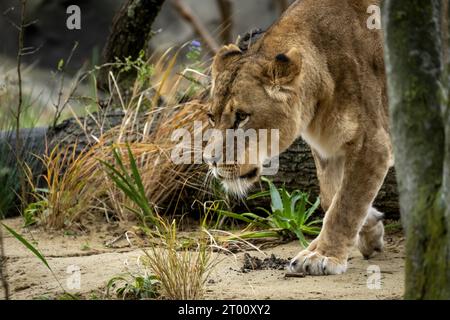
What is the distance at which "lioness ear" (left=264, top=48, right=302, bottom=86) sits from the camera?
440cm

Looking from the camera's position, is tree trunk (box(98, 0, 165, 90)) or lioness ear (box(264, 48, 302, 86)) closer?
lioness ear (box(264, 48, 302, 86))

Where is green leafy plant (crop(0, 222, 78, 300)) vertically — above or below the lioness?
below

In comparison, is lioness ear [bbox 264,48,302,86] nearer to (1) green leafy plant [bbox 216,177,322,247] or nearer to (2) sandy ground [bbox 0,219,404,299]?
(2) sandy ground [bbox 0,219,404,299]

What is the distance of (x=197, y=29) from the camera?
37.0 feet

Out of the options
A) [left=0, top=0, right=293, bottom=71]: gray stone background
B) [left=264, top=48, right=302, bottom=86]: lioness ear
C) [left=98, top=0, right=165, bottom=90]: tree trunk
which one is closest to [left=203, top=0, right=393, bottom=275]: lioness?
[left=264, top=48, right=302, bottom=86]: lioness ear

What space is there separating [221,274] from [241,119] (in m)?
0.88

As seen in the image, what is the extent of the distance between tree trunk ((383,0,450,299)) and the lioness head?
1.50 m

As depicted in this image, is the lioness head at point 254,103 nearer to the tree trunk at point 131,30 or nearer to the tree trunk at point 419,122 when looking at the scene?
the tree trunk at point 419,122

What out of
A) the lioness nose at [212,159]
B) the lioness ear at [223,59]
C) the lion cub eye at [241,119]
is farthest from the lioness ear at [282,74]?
the lioness nose at [212,159]

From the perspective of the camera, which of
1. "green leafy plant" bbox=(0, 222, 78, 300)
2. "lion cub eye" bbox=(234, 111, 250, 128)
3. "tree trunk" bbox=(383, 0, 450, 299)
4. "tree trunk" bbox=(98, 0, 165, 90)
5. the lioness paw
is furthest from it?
"tree trunk" bbox=(98, 0, 165, 90)

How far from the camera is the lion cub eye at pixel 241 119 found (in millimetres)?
4340

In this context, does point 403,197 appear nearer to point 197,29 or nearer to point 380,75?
point 380,75
